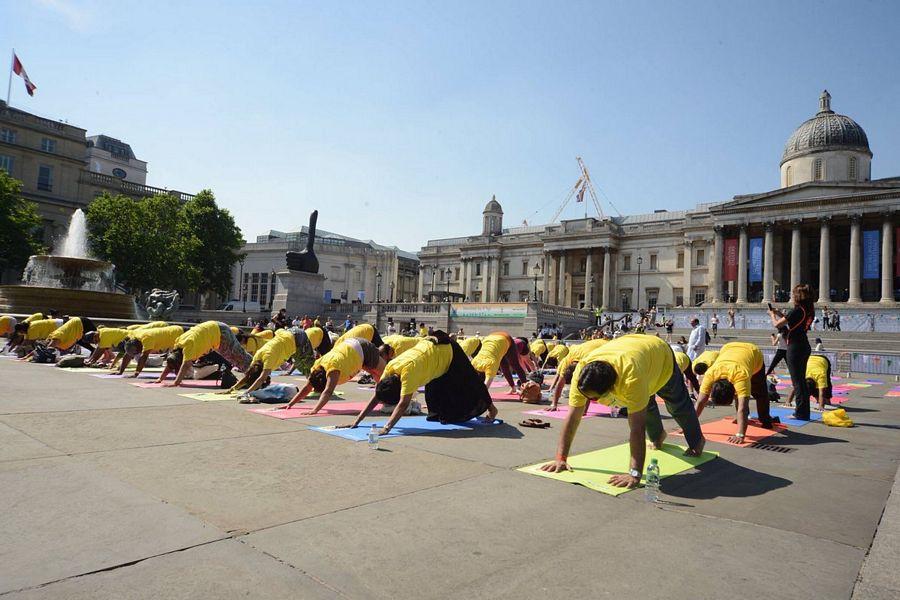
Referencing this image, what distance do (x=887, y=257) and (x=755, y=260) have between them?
10.5m

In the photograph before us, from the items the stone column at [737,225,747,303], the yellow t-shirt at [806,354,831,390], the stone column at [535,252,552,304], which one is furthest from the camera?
the stone column at [535,252,552,304]

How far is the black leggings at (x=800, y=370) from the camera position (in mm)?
9883

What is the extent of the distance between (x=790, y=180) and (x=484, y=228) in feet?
135

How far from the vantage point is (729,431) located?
28.9 ft

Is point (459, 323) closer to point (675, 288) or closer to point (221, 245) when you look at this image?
point (221, 245)

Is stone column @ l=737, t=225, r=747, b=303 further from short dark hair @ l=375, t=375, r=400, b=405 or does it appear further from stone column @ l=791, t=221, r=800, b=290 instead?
short dark hair @ l=375, t=375, r=400, b=405

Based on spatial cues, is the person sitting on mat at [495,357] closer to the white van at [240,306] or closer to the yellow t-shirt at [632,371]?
the yellow t-shirt at [632,371]

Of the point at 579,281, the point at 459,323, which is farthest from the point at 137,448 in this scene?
the point at 579,281

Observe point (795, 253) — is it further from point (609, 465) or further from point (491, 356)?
point (609, 465)

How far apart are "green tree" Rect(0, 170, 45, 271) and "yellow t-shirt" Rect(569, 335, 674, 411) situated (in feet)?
171

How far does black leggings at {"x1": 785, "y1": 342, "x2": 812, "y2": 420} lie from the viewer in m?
9.88

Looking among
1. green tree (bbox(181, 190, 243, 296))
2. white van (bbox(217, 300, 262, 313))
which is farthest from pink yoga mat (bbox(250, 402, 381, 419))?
white van (bbox(217, 300, 262, 313))

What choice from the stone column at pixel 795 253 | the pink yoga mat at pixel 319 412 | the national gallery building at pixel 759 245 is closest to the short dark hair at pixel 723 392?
the pink yoga mat at pixel 319 412

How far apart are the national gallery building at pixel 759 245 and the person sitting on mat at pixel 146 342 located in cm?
4128
